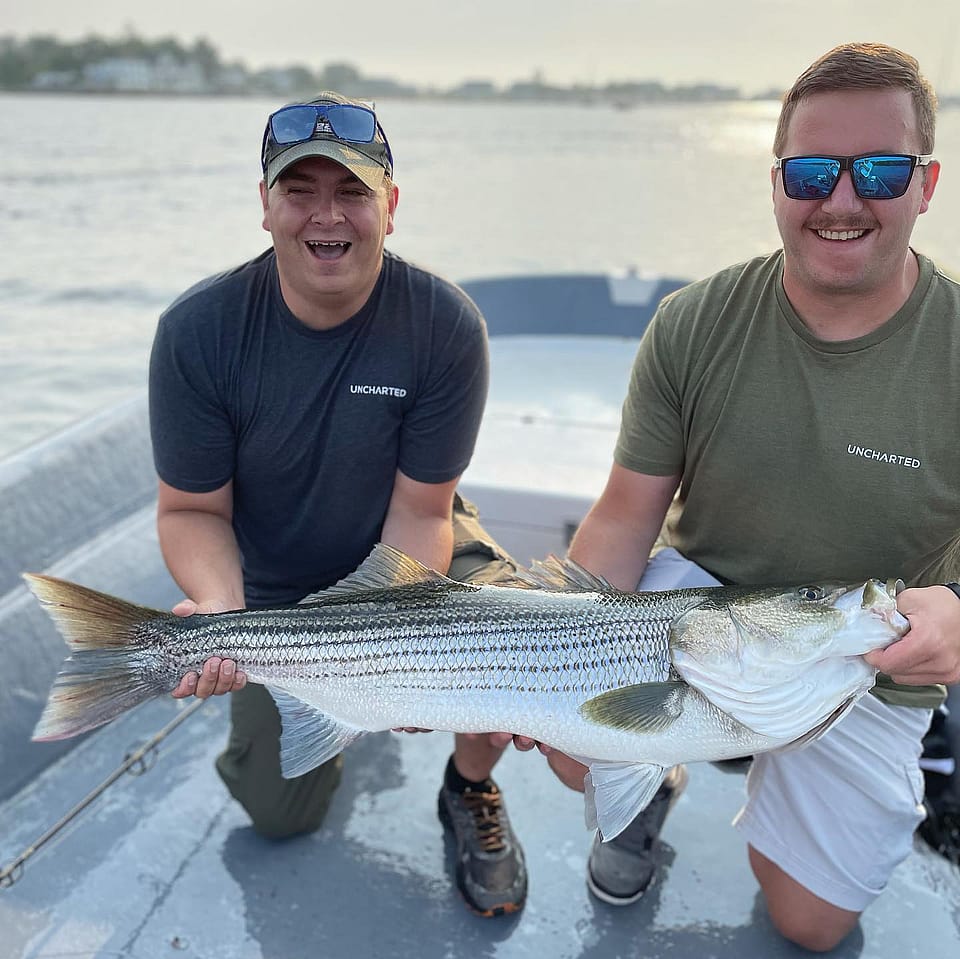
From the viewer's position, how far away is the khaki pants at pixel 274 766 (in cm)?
302

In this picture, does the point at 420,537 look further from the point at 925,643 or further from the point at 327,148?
the point at 925,643

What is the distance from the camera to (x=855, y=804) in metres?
2.70

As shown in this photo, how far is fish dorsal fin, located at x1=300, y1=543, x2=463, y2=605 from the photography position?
2541mm

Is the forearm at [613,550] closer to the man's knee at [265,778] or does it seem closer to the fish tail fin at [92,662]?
the man's knee at [265,778]

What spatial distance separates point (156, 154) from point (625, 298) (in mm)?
27872

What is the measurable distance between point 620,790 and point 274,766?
4.28 feet

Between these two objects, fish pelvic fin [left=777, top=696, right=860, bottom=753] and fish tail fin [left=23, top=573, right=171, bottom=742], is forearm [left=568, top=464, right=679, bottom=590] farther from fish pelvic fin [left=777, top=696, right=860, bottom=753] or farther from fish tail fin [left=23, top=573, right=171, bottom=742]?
fish tail fin [left=23, top=573, right=171, bottom=742]

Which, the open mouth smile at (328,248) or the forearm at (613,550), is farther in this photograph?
the forearm at (613,550)


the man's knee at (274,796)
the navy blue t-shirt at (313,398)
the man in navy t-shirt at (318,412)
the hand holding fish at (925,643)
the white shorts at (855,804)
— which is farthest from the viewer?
the man's knee at (274,796)

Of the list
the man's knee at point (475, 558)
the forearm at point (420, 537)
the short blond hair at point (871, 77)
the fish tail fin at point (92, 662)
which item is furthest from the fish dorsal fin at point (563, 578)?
the short blond hair at point (871, 77)

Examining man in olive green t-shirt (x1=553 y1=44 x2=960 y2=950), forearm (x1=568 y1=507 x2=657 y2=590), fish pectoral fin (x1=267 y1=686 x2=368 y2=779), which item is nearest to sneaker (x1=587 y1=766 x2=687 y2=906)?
man in olive green t-shirt (x1=553 y1=44 x2=960 y2=950)

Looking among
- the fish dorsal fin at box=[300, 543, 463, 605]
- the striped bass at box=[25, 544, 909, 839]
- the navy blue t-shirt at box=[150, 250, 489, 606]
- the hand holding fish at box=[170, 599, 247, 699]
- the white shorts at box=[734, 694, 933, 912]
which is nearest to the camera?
the striped bass at box=[25, 544, 909, 839]

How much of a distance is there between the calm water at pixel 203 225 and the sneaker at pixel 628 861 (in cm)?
424

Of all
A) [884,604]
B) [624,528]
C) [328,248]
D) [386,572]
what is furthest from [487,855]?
[328,248]
